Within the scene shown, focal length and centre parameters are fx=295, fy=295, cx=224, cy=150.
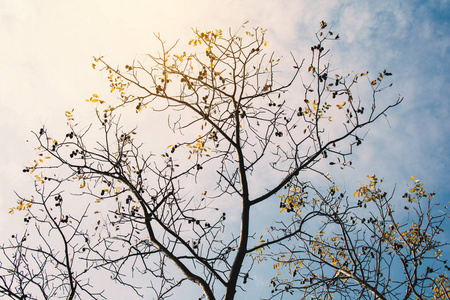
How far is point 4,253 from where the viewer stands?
6.56 meters

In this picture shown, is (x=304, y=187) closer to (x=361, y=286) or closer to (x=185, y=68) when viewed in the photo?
(x=361, y=286)

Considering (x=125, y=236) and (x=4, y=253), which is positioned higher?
(x=125, y=236)

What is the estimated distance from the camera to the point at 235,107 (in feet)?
21.2

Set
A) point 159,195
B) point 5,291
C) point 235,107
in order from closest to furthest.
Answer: point 5,291 → point 159,195 → point 235,107

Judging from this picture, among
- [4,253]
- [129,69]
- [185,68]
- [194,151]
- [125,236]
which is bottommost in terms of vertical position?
[4,253]

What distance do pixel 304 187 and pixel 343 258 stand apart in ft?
8.63

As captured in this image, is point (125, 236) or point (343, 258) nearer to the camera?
point (125, 236)

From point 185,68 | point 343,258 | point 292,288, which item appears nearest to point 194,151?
point 185,68

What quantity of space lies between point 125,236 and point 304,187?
4054 millimetres

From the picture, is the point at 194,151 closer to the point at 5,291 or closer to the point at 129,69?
the point at 129,69

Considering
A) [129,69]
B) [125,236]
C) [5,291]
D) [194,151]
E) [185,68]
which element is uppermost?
[185,68]

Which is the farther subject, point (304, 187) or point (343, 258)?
point (343, 258)

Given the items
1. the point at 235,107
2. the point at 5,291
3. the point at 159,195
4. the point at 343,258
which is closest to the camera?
the point at 5,291

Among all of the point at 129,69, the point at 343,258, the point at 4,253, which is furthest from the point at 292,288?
the point at 4,253
